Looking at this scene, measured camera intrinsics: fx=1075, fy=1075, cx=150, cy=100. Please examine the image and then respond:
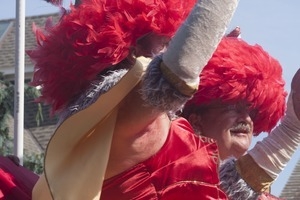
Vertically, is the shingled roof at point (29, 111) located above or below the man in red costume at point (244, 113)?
below

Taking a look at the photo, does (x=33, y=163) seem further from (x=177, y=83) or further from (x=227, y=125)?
(x=177, y=83)

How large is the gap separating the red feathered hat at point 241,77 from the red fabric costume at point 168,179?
49cm

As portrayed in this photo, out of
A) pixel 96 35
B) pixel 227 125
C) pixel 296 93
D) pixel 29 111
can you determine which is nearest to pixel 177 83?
pixel 96 35

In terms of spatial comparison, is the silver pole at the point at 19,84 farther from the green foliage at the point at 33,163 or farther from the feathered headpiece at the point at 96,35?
the feathered headpiece at the point at 96,35

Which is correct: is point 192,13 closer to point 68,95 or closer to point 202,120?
point 68,95

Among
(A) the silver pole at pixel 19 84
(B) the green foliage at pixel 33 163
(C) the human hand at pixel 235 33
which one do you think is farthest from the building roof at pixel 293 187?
(C) the human hand at pixel 235 33

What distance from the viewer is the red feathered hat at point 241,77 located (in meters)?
3.14

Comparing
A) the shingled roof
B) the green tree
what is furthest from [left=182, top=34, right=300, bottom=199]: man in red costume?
the shingled roof

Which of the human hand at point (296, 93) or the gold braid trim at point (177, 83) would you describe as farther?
the human hand at point (296, 93)

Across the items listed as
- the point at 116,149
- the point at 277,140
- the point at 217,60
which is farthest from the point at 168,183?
the point at 217,60

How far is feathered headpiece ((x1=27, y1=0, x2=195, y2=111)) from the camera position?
2711 millimetres

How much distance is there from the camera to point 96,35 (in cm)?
271

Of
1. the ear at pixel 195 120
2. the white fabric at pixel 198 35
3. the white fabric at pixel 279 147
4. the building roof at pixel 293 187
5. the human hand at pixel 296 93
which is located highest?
the white fabric at pixel 198 35

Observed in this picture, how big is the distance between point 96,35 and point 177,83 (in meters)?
0.35
